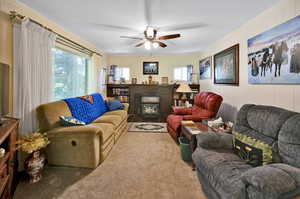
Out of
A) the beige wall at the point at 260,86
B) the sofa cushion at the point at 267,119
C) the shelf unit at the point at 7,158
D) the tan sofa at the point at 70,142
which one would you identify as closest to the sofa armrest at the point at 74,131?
the tan sofa at the point at 70,142

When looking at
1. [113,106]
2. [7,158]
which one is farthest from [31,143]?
[113,106]

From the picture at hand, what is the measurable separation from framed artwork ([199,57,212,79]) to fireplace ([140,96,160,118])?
1702 millimetres

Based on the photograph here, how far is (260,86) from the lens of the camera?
8.11ft

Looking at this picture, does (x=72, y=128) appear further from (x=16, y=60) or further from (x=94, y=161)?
(x=16, y=60)

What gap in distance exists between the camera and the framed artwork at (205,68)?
4633mm

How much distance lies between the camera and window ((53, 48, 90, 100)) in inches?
127

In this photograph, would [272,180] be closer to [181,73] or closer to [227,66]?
[227,66]

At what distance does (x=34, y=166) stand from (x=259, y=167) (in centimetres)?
252

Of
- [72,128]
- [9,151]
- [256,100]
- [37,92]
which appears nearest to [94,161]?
[72,128]

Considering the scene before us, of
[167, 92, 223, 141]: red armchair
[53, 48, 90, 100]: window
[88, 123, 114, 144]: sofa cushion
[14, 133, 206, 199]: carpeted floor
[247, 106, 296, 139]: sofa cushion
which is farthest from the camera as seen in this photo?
[167, 92, 223, 141]: red armchair

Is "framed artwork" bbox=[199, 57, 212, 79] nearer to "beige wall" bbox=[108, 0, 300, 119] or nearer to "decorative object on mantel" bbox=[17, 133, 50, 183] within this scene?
"beige wall" bbox=[108, 0, 300, 119]

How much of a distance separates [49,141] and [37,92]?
0.75 metres

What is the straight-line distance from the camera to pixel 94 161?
7.68 feet

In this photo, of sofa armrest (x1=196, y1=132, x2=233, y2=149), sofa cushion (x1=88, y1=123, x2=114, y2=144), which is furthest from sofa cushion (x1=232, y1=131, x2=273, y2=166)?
sofa cushion (x1=88, y1=123, x2=114, y2=144)
